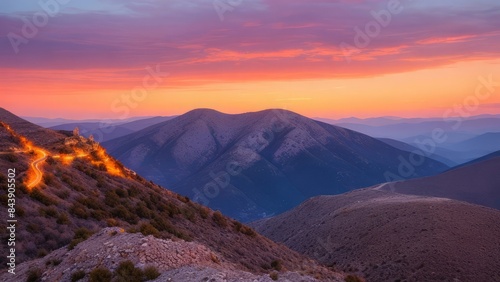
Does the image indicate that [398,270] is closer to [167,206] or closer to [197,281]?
[167,206]

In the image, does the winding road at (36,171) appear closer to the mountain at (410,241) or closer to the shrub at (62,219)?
the shrub at (62,219)

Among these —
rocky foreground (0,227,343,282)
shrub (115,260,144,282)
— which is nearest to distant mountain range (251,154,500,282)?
rocky foreground (0,227,343,282)

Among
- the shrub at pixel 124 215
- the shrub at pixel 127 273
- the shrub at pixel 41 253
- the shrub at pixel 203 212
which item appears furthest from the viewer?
the shrub at pixel 203 212

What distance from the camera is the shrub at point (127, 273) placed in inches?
510

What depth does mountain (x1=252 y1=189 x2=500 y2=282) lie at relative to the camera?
4069 centimetres

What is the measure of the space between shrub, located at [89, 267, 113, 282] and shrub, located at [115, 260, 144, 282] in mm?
246

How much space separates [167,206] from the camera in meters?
29.9

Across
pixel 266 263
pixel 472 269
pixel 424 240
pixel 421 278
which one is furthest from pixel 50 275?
pixel 424 240

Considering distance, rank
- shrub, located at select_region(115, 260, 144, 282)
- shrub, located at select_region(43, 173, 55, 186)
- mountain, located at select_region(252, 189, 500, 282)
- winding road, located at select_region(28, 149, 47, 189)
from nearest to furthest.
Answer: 1. shrub, located at select_region(115, 260, 144, 282)
2. winding road, located at select_region(28, 149, 47, 189)
3. shrub, located at select_region(43, 173, 55, 186)
4. mountain, located at select_region(252, 189, 500, 282)

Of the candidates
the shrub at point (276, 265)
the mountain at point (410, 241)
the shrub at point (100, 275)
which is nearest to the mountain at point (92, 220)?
the shrub at point (276, 265)

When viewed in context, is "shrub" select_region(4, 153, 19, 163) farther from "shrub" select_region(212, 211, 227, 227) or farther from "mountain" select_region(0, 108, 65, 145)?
"shrub" select_region(212, 211, 227, 227)

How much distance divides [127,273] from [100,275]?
32.6 inches

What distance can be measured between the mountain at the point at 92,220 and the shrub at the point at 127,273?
0.17 m

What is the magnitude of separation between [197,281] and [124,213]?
44.1 feet
